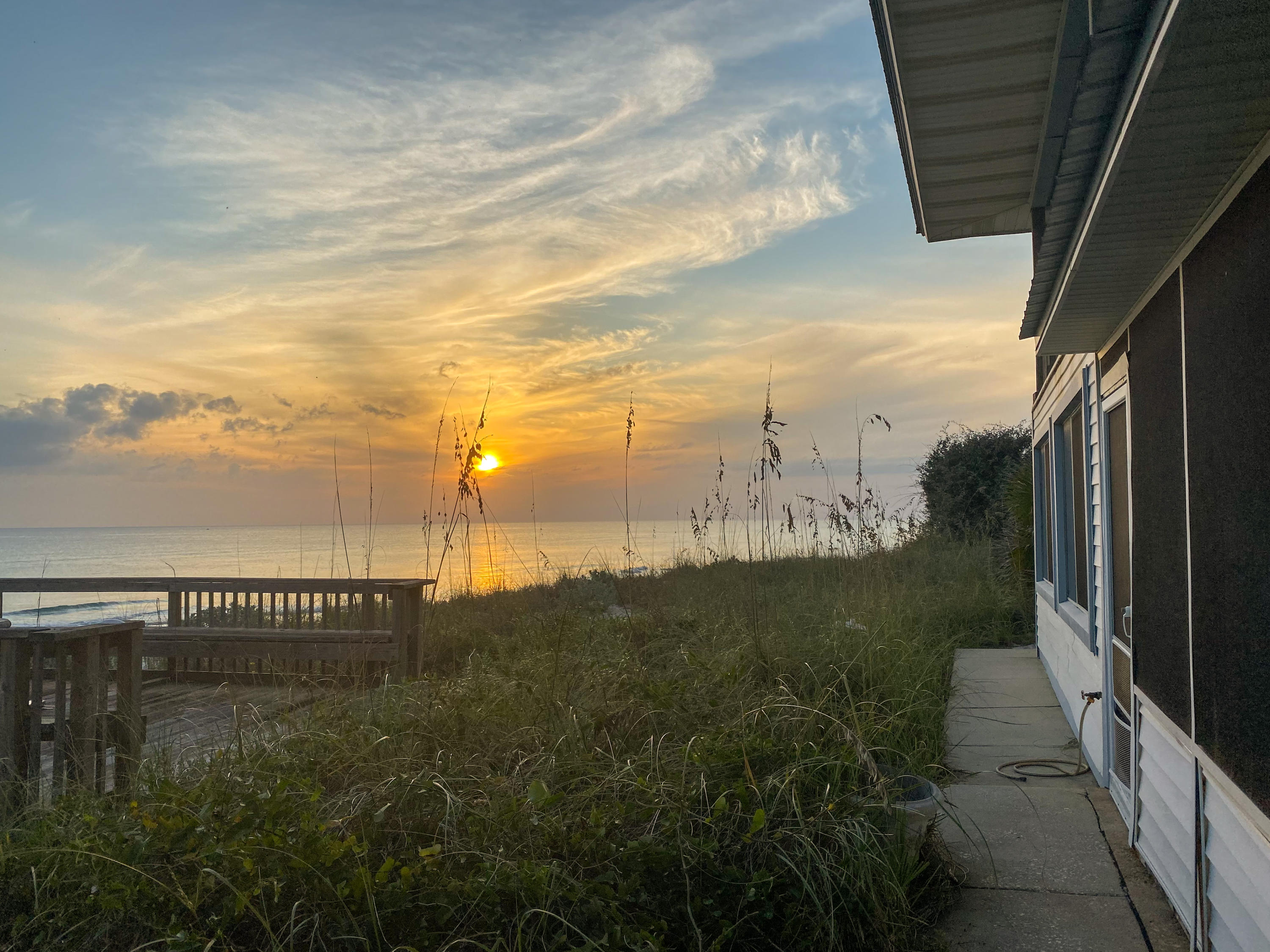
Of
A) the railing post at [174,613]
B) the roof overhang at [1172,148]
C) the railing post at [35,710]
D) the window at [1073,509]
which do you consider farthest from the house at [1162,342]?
the railing post at [174,613]

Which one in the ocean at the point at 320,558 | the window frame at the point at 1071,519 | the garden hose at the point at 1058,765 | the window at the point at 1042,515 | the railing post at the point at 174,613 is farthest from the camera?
the railing post at the point at 174,613

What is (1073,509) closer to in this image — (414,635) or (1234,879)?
(1234,879)

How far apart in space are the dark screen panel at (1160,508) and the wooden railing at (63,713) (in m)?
3.48

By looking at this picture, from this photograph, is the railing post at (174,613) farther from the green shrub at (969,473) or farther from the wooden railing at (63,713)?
the green shrub at (969,473)

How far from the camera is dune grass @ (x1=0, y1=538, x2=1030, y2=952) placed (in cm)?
177

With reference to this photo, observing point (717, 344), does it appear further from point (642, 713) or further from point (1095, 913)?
point (1095, 913)

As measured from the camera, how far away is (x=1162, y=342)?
89.0 inches

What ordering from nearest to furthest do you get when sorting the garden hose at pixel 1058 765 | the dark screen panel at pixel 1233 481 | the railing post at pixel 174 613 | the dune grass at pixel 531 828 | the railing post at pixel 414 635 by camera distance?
1. the dark screen panel at pixel 1233 481
2. the dune grass at pixel 531 828
3. the garden hose at pixel 1058 765
4. the railing post at pixel 414 635
5. the railing post at pixel 174 613

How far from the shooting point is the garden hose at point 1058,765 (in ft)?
11.5

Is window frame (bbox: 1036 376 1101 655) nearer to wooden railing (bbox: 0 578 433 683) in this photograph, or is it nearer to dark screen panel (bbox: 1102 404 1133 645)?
dark screen panel (bbox: 1102 404 1133 645)

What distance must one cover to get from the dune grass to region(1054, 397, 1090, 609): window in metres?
1.34

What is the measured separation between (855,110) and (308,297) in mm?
5531

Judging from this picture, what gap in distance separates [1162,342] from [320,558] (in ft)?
40.4

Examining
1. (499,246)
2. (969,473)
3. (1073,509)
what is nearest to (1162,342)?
(1073,509)
